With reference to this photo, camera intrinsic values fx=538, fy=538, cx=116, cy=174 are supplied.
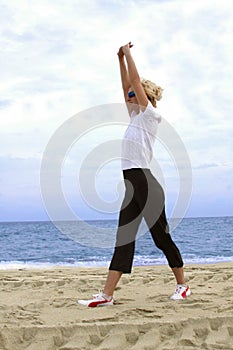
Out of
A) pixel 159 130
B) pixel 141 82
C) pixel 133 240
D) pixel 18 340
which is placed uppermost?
pixel 141 82

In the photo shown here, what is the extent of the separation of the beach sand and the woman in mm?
304

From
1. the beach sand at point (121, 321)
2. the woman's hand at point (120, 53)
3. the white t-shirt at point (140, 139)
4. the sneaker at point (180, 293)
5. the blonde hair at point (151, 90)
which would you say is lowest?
the beach sand at point (121, 321)

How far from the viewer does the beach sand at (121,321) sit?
328cm

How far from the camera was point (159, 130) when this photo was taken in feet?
14.4

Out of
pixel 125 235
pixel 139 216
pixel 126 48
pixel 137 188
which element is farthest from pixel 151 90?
pixel 125 235

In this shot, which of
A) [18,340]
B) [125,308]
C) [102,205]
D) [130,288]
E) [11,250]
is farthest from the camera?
[11,250]

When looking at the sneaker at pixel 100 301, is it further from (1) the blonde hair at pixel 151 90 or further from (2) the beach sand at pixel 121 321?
(1) the blonde hair at pixel 151 90

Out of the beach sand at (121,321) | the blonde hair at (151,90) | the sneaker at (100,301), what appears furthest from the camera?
the blonde hair at (151,90)

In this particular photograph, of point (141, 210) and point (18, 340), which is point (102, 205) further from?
point (18, 340)

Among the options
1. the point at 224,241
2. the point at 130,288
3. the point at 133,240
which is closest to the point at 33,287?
the point at 130,288

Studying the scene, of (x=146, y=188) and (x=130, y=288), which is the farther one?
(x=130, y=288)

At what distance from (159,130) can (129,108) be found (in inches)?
12.1

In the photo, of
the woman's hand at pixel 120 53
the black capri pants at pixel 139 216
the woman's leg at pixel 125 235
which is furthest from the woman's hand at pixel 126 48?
the woman's leg at pixel 125 235

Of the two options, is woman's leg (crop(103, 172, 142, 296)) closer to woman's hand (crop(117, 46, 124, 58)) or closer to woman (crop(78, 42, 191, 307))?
woman (crop(78, 42, 191, 307))
